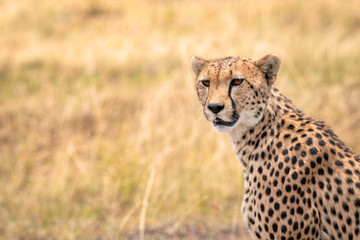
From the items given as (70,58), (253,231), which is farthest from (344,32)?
(253,231)

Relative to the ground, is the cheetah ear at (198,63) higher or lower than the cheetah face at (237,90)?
higher

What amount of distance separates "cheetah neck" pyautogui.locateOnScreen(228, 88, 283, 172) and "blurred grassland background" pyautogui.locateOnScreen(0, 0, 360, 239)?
108 cm

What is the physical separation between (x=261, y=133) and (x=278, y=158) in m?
0.15

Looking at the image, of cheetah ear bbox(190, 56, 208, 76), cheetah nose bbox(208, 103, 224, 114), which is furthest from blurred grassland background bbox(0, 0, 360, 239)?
cheetah nose bbox(208, 103, 224, 114)

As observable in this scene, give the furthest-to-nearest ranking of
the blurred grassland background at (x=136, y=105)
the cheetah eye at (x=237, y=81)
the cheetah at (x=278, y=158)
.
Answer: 1. the blurred grassland background at (x=136, y=105)
2. the cheetah eye at (x=237, y=81)
3. the cheetah at (x=278, y=158)

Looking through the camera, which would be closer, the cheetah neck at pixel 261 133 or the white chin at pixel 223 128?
the white chin at pixel 223 128

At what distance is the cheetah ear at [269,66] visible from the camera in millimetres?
2904

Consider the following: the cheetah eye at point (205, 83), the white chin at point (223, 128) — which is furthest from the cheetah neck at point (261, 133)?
the cheetah eye at point (205, 83)

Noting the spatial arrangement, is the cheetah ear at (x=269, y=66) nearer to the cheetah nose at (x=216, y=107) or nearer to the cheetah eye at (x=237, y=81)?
the cheetah eye at (x=237, y=81)

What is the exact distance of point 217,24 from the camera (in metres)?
10.6

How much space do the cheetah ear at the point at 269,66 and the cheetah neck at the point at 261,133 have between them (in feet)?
0.32

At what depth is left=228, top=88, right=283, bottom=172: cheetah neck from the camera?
9.69ft

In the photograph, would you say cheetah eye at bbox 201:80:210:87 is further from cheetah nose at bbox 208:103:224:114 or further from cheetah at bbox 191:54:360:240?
cheetah nose at bbox 208:103:224:114

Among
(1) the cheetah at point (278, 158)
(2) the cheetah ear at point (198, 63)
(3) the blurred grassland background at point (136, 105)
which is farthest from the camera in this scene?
(3) the blurred grassland background at point (136, 105)
